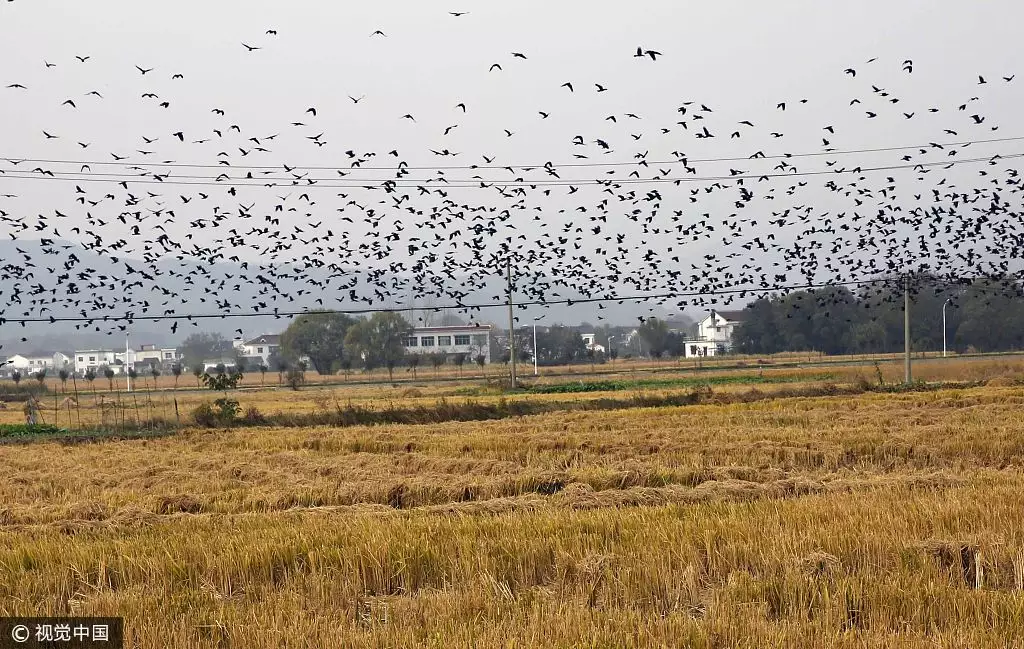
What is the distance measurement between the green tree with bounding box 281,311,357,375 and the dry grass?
90.9 m

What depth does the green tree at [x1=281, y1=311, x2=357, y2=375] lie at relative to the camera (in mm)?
111312

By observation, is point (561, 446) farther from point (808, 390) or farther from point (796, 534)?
point (808, 390)

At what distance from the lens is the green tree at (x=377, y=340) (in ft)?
347

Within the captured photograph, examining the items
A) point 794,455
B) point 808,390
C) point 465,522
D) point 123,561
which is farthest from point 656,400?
point 123,561

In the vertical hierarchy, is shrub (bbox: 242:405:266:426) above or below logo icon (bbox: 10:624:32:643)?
below

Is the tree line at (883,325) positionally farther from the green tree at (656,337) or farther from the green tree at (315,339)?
the green tree at (315,339)

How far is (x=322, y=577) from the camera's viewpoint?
9344mm

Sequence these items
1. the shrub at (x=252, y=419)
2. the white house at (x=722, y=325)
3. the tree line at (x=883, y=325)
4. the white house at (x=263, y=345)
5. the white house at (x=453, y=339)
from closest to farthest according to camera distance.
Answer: the shrub at (x=252, y=419) → the tree line at (x=883, y=325) → the white house at (x=453, y=339) → the white house at (x=722, y=325) → the white house at (x=263, y=345)

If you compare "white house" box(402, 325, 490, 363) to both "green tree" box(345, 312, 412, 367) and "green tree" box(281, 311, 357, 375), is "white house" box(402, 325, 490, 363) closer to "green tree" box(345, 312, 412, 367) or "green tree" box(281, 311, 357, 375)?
"green tree" box(281, 311, 357, 375)

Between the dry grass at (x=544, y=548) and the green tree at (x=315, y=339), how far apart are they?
90943mm

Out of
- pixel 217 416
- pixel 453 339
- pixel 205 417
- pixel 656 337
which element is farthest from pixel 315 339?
pixel 205 417

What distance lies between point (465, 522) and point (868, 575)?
502 centimetres

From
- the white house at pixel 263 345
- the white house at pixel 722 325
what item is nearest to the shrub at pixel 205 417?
the white house at pixel 722 325

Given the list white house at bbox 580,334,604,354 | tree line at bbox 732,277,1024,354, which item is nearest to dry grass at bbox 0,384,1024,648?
tree line at bbox 732,277,1024,354
